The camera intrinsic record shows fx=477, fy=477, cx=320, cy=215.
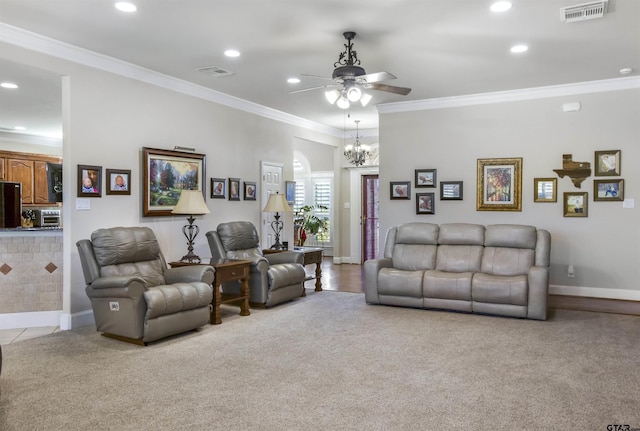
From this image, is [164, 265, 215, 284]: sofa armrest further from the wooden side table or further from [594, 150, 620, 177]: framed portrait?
[594, 150, 620, 177]: framed portrait

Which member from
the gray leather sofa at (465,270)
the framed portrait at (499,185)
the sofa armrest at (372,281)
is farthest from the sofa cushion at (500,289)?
the framed portrait at (499,185)

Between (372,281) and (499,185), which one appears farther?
(499,185)

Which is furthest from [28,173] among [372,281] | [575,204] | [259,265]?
[575,204]

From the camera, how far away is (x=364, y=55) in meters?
5.07

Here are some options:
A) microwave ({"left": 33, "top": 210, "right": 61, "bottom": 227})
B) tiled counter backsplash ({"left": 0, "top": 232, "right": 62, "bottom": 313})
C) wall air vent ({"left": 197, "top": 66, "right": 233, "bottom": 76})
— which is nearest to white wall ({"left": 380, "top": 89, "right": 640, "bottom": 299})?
wall air vent ({"left": 197, "top": 66, "right": 233, "bottom": 76})

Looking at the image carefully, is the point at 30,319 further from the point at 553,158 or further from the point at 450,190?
the point at 553,158

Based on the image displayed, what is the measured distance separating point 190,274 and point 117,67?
2.43m

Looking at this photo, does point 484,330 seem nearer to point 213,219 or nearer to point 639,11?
point 639,11

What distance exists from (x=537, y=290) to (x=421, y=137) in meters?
3.17

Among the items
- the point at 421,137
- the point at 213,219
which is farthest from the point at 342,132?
the point at 213,219

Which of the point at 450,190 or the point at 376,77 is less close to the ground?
the point at 376,77

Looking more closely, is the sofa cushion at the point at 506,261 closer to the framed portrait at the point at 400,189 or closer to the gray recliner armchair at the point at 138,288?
the framed portrait at the point at 400,189

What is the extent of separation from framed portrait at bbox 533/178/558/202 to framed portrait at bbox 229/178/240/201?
4214 mm

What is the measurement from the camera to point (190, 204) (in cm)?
541
